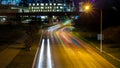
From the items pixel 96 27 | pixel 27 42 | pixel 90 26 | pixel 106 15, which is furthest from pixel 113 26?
pixel 27 42

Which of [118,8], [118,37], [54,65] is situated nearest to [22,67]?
[54,65]

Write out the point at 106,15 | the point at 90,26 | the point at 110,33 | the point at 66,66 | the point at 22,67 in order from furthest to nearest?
1. the point at 90,26
2. the point at 106,15
3. the point at 110,33
4. the point at 66,66
5. the point at 22,67

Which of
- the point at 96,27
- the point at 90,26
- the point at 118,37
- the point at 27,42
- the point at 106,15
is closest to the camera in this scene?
the point at 27,42

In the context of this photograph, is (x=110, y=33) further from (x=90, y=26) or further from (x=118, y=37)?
(x=90, y=26)

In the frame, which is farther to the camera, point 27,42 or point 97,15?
point 97,15

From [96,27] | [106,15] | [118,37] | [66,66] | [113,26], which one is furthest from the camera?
[96,27]

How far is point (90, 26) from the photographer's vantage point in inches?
4232

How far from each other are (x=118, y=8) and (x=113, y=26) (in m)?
7.46

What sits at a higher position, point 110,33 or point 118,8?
point 118,8

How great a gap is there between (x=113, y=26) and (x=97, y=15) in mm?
18283

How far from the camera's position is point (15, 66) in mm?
29531

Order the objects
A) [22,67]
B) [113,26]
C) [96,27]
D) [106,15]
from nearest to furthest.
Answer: [22,67] → [113,26] → [106,15] → [96,27]

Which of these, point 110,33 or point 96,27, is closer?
point 110,33

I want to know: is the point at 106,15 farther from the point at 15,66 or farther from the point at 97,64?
the point at 15,66
